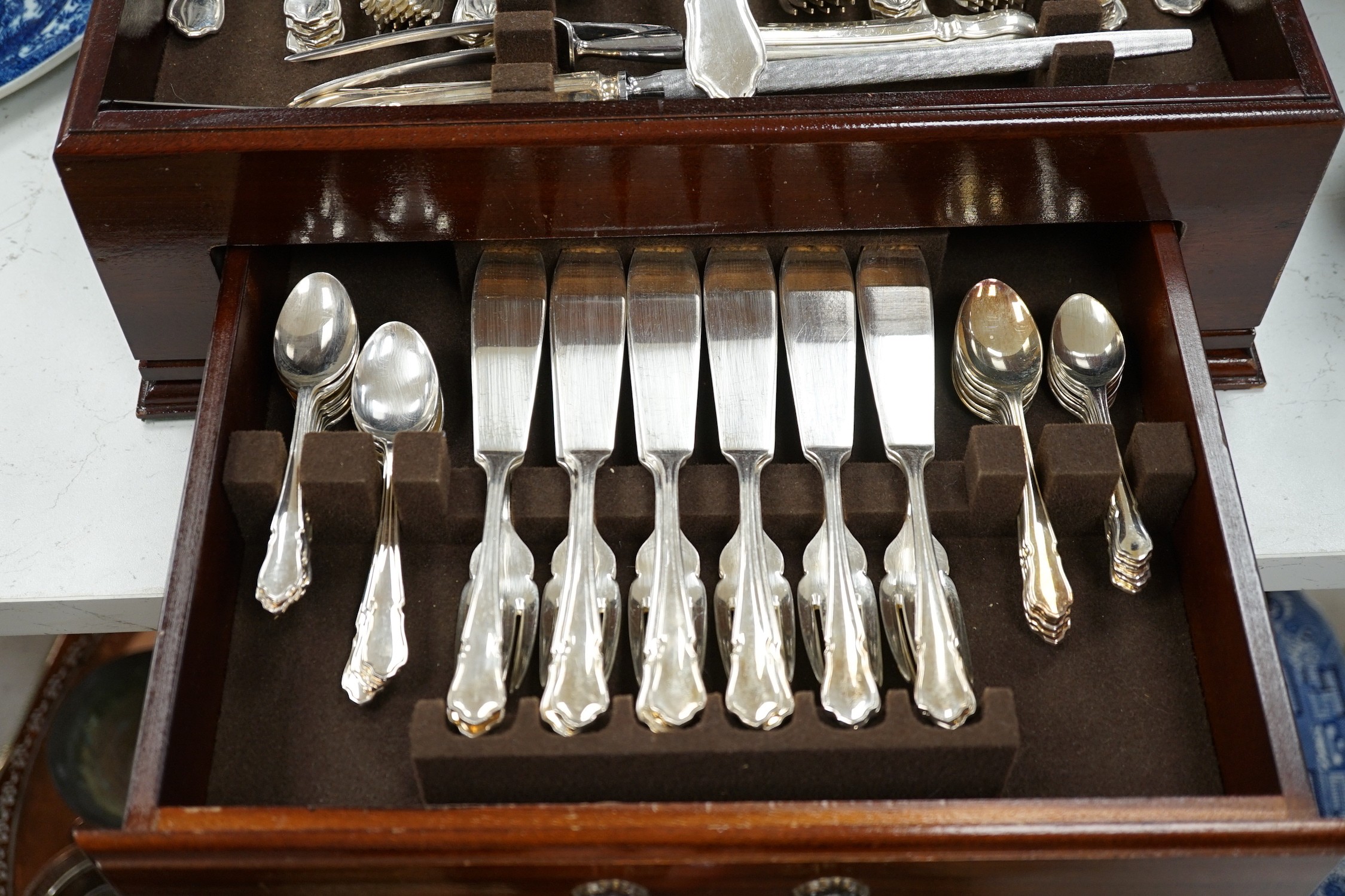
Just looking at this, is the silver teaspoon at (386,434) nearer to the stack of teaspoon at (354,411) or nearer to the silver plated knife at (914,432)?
the stack of teaspoon at (354,411)

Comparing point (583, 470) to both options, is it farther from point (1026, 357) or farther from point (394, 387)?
point (1026, 357)

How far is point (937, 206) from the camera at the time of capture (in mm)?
687

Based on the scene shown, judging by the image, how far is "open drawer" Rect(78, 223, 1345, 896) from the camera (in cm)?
51

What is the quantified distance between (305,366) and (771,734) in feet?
1.04

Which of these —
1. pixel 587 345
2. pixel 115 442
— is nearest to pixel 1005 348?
pixel 587 345

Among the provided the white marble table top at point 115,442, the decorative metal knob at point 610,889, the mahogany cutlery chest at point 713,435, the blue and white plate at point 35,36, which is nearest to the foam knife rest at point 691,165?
the mahogany cutlery chest at point 713,435

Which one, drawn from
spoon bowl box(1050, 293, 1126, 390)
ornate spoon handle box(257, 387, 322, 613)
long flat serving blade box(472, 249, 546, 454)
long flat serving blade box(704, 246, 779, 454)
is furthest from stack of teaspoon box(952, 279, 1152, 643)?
ornate spoon handle box(257, 387, 322, 613)

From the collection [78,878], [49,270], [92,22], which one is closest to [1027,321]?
[92,22]

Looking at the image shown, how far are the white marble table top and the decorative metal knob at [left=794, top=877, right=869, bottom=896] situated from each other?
0.35 m

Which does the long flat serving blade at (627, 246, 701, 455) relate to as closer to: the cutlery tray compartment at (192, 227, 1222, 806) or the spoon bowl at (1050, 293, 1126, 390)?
the cutlery tray compartment at (192, 227, 1222, 806)

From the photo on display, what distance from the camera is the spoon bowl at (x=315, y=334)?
69cm

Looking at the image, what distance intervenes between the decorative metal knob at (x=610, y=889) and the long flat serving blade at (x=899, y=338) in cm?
24

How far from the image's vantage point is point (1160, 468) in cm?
61

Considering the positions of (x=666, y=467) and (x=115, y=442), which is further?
(x=115, y=442)
